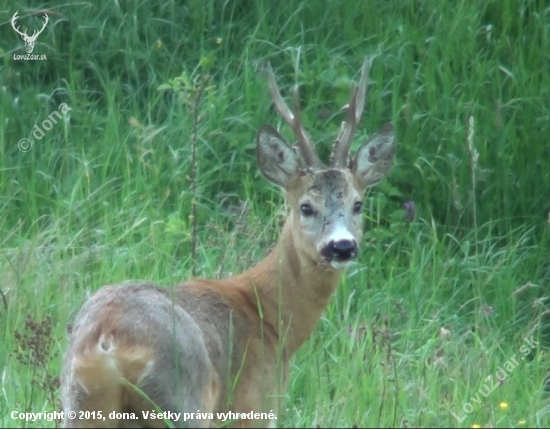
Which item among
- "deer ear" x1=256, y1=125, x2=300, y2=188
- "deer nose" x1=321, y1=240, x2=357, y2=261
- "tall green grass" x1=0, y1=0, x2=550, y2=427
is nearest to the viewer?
"deer nose" x1=321, y1=240, x2=357, y2=261

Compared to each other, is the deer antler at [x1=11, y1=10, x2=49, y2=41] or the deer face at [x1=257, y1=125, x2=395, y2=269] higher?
the deer face at [x1=257, y1=125, x2=395, y2=269]

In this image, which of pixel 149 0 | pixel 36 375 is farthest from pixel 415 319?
pixel 149 0

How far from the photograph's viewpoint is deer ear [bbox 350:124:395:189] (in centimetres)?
641

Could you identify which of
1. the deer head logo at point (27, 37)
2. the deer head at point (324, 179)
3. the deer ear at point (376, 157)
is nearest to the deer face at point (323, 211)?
the deer head at point (324, 179)

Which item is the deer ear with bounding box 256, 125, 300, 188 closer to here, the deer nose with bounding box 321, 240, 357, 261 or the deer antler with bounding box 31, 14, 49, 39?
the deer nose with bounding box 321, 240, 357, 261

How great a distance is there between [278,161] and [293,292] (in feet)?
2.30

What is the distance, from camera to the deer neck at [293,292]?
5.89 meters

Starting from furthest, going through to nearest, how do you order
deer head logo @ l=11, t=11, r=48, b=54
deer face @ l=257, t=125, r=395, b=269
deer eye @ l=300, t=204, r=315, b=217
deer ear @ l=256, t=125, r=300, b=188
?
deer head logo @ l=11, t=11, r=48, b=54 → deer ear @ l=256, t=125, r=300, b=188 → deer eye @ l=300, t=204, r=315, b=217 → deer face @ l=257, t=125, r=395, b=269

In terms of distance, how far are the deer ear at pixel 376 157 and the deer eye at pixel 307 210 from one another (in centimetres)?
39

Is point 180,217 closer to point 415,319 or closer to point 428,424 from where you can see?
point 415,319

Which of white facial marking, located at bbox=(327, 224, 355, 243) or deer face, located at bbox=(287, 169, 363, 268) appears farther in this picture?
deer face, located at bbox=(287, 169, 363, 268)

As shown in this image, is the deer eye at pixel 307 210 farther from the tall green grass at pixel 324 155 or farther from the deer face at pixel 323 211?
the tall green grass at pixel 324 155

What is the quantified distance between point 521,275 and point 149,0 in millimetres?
3358

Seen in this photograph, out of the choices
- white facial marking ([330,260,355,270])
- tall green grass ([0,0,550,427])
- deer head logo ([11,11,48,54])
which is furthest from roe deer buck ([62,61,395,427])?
deer head logo ([11,11,48,54])
